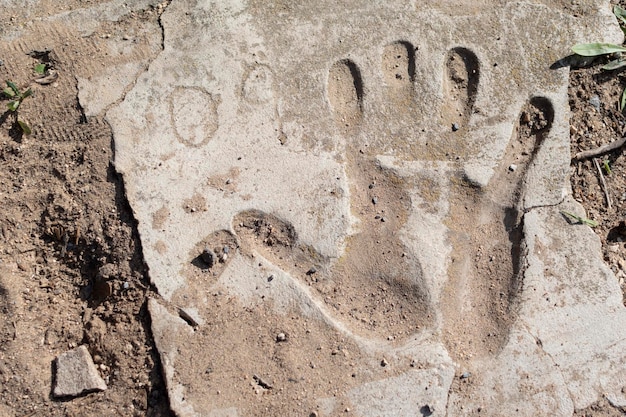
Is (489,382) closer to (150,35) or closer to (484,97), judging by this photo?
(484,97)

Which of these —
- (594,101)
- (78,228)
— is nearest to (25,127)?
(78,228)

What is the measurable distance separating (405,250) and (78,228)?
4.03ft

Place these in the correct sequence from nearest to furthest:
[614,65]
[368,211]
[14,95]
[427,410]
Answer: [427,410] < [368,211] < [14,95] < [614,65]

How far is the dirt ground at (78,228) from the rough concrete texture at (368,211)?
0.29 feet

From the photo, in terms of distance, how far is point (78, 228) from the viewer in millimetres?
2182

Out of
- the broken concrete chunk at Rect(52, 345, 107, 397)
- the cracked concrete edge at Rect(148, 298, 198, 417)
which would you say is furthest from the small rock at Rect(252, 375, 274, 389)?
the broken concrete chunk at Rect(52, 345, 107, 397)

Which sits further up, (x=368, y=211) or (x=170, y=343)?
(x=368, y=211)

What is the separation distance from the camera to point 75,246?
220 cm

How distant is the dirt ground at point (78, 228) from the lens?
2059 mm

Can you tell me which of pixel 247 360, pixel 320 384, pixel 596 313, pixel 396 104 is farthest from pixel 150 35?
pixel 596 313

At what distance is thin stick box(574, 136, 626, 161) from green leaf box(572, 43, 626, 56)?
37 centimetres

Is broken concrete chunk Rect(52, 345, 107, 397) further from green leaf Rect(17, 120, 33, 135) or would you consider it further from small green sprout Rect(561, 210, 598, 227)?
small green sprout Rect(561, 210, 598, 227)

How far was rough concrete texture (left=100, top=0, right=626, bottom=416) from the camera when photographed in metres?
2.06

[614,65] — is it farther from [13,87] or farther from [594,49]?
[13,87]
